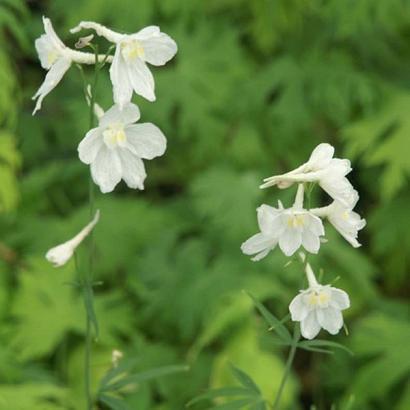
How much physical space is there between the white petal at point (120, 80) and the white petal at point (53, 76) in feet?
0.46

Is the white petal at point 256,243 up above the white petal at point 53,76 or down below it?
below

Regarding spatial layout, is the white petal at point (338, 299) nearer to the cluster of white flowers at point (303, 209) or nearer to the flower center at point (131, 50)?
the cluster of white flowers at point (303, 209)

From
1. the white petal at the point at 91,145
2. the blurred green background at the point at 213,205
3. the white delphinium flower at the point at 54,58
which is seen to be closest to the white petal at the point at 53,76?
the white delphinium flower at the point at 54,58

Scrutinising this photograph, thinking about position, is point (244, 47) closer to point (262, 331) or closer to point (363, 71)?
point (363, 71)

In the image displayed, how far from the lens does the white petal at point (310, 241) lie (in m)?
1.63

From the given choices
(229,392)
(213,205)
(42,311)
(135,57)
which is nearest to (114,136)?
(135,57)

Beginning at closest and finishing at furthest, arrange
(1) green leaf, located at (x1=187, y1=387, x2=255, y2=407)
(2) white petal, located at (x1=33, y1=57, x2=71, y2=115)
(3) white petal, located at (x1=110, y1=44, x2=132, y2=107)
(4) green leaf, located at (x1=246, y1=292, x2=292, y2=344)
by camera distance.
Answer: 1. (3) white petal, located at (x1=110, y1=44, x2=132, y2=107)
2. (2) white petal, located at (x1=33, y1=57, x2=71, y2=115)
3. (4) green leaf, located at (x1=246, y1=292, x2=292, y2=344)
4. (1) green leaf, located at (x1=187, y1=387, x2=255, y2=407)

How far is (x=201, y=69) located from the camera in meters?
3.92

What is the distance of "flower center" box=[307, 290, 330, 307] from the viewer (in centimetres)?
173

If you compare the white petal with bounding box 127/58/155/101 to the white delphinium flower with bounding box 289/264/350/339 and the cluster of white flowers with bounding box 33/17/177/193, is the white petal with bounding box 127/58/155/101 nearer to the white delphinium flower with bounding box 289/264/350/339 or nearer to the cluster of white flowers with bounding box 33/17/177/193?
the cluster of white flowers with bounding box 33/17/177/193

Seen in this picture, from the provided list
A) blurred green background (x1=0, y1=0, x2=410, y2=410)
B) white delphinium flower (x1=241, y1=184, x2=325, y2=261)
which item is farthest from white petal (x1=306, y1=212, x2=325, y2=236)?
blurred green background (x1=0, y1=0, x2=410, y2=410)

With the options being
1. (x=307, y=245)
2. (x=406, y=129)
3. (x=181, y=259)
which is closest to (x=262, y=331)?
(x=181, y=259)

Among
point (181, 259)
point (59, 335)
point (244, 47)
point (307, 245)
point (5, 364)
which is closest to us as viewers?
point (307, 245)

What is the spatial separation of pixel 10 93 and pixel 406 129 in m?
1.47
